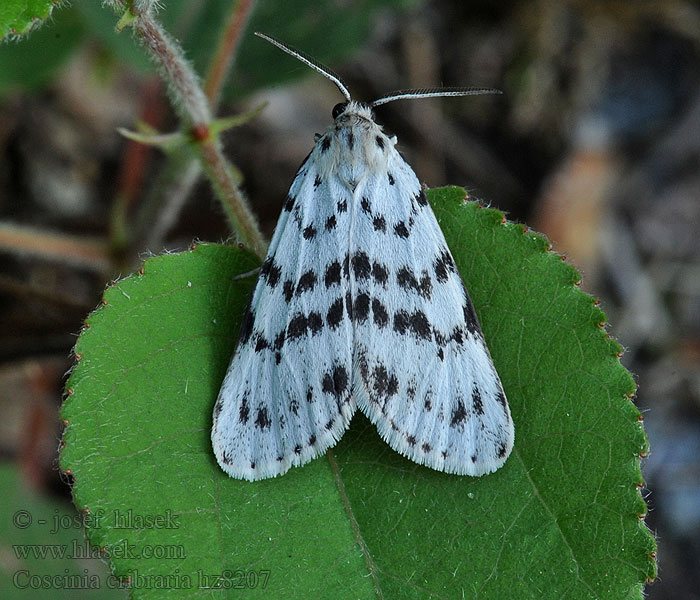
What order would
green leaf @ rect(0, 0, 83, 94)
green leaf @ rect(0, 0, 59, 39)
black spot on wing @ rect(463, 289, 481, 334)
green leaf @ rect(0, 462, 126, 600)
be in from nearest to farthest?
green leaf @ rect(0, 0, 59, 39), black spot on wing @ rect(463, 289, 481, 334), green leaf @ rect(0, 462, 126, 600), green leaf @ rect(0, 0, 83, 94)

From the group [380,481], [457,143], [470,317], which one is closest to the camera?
[380,481]

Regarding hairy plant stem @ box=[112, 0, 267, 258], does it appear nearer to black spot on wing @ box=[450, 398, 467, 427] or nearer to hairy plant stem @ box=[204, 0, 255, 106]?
hairy plant stem @ box=[204, 0, 255, 106]

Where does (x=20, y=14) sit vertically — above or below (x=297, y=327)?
above

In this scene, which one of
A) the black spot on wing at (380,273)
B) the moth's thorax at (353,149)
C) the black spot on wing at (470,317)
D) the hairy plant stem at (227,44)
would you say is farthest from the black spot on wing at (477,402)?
the hairy plant stem at (227,44)

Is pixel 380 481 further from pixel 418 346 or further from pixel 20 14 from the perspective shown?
pixel 20 14

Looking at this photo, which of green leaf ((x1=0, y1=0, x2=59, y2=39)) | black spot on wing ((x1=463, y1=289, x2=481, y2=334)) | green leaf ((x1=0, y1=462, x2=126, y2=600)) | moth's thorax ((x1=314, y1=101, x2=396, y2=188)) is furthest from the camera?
green leaf ((x1=0, y1=462, x2=126, y2=600))

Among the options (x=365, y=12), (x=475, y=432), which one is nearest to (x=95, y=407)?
(x=475, y=432)

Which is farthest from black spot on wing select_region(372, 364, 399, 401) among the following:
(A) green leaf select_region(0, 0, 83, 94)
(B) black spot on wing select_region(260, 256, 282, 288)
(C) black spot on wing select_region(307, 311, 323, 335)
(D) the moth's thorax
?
(A) green leaf select_region(0, 0, 83, 94)

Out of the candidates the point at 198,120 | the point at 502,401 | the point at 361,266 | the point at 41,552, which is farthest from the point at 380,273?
the point at 41,552
